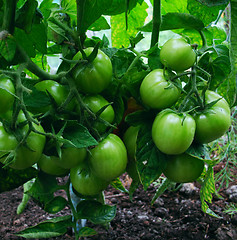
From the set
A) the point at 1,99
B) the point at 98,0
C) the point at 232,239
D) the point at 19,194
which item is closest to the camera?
the point at 1,99

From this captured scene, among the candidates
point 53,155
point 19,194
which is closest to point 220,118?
point 53,155

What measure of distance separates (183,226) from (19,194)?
0.75 metres

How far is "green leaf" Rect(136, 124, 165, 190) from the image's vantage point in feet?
1.62

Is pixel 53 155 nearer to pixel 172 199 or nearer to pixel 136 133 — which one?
pixel 136 133

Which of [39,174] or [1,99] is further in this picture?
[39,174]

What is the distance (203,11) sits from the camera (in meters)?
0.63

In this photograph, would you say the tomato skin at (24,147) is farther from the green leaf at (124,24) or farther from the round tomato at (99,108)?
the green leaf at (124,24)

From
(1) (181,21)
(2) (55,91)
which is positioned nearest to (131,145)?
(2) (55,91)

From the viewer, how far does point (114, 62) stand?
1.84 ft

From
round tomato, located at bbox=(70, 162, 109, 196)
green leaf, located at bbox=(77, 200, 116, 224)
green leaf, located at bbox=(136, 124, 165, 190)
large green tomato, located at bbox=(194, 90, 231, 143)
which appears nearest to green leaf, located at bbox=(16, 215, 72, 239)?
green leaf, located at bbox=(77, 200, 116, 224)

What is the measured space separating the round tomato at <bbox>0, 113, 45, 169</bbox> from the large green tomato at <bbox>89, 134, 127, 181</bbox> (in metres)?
0.10

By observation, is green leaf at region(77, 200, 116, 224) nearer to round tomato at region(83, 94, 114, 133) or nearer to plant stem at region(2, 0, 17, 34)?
round tomato at region(83, 94, 114, 133)

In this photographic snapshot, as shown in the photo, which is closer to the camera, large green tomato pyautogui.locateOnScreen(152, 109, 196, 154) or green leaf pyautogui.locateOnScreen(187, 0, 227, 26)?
large green tomato pyautogui.locateOnScreen(152, 109, 196, 154)

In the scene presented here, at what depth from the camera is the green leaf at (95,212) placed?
617 millimetres
